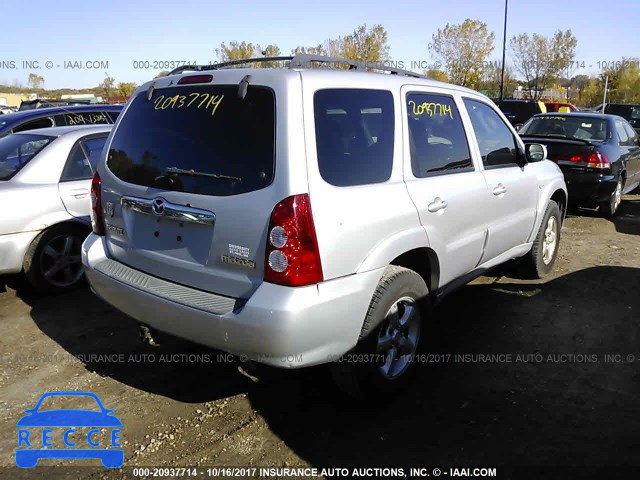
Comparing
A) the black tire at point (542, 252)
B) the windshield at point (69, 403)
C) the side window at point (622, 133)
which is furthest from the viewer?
the side window at point (622, 133)

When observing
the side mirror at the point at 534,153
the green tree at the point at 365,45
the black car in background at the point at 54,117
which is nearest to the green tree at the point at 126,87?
the green tree at the point at 365,45

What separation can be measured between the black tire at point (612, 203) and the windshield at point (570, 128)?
0.81 metres

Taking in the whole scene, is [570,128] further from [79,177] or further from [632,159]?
[79,177]

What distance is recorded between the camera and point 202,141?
285 centimetres

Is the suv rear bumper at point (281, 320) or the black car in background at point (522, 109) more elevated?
the black car in background at point (522, 109)

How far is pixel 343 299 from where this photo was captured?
2.71m

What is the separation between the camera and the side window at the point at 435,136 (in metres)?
3.41

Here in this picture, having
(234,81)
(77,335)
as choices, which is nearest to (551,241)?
(234,81)

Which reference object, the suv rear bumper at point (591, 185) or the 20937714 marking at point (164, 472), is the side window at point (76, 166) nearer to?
the 20937714 marking at point (164, 472)

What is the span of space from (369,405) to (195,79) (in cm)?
216

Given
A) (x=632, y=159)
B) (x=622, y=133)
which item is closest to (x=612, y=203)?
(x=632, y=159)

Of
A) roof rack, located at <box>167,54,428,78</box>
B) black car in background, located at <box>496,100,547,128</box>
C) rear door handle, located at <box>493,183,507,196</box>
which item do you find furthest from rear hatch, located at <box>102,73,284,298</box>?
black car in background, located at <box>496,100,547,128</box>

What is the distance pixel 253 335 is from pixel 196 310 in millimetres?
365

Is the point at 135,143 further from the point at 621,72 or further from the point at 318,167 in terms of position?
the point at 621,72
